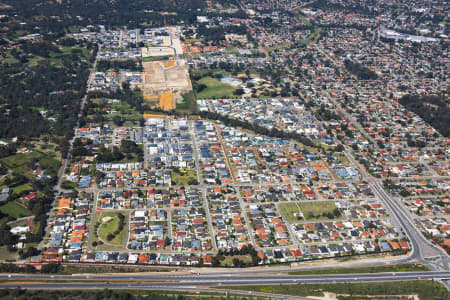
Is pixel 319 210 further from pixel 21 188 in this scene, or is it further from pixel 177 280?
pixel 21 188

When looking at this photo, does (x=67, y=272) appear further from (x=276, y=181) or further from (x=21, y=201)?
(x=276, y=181)

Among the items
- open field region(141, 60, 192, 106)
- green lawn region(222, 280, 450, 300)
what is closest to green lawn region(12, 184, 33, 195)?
green lawn region(222, 280, 450, 300)

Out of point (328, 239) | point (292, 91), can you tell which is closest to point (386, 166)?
point (328, 239)

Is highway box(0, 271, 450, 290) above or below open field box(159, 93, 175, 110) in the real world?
below

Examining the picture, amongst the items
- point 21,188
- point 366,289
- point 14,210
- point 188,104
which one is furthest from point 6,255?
point 188,104

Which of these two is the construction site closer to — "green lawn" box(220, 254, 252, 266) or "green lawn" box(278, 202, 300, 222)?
"green lawn" box(278, 202, 300, 222)
